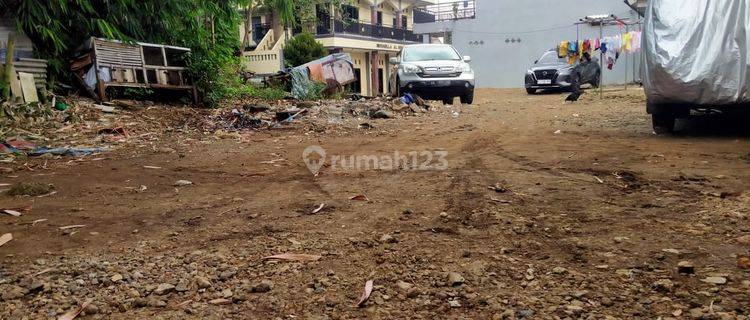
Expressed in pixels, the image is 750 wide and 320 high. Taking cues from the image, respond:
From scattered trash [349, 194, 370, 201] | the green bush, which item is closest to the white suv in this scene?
scattered trash [349, 194, 370, 201]

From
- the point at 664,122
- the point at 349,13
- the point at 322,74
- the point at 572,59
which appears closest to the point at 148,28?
the point at 322,74

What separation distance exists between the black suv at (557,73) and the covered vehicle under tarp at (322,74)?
674cm

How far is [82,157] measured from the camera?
18.8 feet

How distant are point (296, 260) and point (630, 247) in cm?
162

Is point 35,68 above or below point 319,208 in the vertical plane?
above

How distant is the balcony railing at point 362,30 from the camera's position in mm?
26422

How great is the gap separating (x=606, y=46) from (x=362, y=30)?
1548 cm

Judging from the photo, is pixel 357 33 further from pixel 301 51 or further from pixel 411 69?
pixel 411 69

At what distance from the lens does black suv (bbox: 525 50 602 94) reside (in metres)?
17.7

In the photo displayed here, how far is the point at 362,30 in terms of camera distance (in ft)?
93.1

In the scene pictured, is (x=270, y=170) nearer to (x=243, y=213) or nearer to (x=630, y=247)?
(x=243, y=213)

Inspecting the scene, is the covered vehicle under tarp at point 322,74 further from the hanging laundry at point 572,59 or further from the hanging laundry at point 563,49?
the hanging laundry at point 572,59

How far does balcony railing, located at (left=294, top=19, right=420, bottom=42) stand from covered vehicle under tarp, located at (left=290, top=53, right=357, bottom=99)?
10621mm

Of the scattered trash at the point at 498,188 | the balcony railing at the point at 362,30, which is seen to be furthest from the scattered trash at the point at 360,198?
the balcony railing at the point at 362,30
